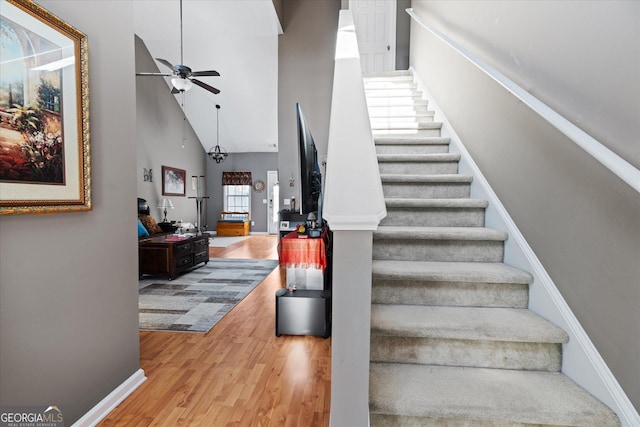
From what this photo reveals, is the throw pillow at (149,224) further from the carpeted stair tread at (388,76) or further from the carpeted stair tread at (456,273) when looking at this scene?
the carpeted stair tread at (456,273)

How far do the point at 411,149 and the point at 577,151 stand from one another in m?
1.49

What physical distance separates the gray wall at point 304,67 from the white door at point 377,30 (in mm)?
512

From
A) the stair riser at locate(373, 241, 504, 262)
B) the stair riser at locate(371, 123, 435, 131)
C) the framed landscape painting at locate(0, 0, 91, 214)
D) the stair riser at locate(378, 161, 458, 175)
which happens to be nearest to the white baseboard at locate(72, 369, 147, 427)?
the framed landscape painting at locate(0, 0, 91, 214)

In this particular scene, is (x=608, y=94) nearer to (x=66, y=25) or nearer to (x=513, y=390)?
(x=513, y=390)

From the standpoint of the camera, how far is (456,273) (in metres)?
1.53

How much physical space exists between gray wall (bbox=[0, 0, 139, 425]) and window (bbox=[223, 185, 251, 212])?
8.93 m

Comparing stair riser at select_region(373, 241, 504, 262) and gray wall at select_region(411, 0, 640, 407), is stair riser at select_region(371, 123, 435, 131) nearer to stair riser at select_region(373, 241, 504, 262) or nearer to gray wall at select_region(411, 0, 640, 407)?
gray wall at select_region(411, 0, 640, 407)

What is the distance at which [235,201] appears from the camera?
10.8 metres

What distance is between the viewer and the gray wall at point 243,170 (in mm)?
10625

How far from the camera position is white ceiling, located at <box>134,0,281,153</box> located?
5.29 metres

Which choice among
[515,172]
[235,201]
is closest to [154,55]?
[235,201]

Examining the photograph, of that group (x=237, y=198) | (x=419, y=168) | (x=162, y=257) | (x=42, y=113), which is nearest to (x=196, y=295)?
(x=162, y=257)

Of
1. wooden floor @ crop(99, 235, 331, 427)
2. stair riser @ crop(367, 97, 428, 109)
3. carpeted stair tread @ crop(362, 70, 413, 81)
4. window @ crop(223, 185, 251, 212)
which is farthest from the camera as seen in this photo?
window @ crop(223, 185, 251, 212)

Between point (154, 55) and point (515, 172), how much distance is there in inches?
314
